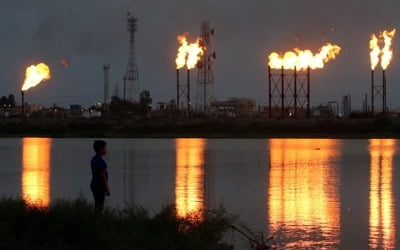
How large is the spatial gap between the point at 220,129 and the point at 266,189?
216 feet

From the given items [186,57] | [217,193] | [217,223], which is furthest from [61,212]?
[186,57]

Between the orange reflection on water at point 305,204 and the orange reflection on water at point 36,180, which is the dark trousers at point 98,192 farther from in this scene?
the orange reflection on water at point 305,204

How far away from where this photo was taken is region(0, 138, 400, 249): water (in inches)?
632

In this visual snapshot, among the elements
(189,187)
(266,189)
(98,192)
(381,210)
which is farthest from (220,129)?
(98,192)

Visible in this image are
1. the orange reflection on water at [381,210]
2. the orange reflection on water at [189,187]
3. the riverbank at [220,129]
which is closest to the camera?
the orange reflection on water at [381,210]

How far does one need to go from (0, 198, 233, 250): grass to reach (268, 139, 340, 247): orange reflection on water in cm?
237

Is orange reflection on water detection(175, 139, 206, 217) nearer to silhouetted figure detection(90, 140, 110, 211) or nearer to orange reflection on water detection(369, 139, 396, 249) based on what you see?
silhouetted figure detection(90, 140, 110, 211)

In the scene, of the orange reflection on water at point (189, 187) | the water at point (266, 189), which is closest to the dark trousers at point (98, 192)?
the water at point (266, 189)

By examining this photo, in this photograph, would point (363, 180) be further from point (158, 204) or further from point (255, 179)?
point (158, 204)

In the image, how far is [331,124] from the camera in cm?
8931

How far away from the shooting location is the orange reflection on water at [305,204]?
15.2 meters

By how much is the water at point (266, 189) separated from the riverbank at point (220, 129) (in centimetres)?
4579

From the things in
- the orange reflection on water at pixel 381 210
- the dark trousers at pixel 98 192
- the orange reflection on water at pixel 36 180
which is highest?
the dark trousers at pixel 98 192

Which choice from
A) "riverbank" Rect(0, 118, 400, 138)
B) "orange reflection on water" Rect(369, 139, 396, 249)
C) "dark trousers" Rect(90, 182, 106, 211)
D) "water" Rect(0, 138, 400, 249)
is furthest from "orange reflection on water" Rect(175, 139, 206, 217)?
"riverbank" Rect(0, 118, 400, 138)
